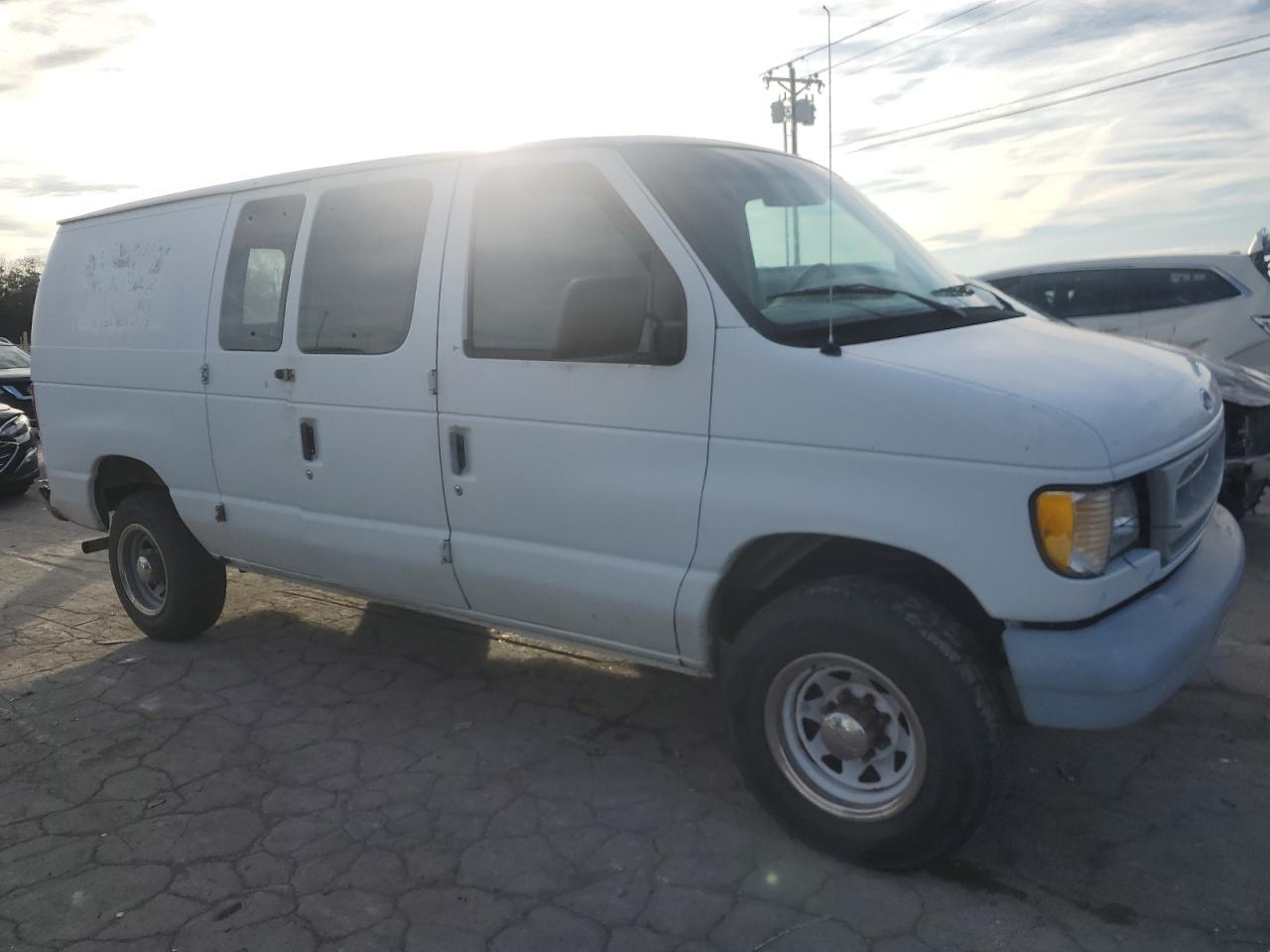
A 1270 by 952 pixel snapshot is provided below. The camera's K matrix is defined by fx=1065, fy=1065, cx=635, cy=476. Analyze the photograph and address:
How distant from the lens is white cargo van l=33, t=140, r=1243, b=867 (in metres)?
2.83

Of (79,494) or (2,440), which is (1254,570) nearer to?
(79,494)

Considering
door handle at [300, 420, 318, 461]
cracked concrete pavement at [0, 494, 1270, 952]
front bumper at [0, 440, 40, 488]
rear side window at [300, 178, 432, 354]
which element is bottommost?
cracked concrete pavement at [0, 494, 1270, 952]

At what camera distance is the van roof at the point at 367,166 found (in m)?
3.67

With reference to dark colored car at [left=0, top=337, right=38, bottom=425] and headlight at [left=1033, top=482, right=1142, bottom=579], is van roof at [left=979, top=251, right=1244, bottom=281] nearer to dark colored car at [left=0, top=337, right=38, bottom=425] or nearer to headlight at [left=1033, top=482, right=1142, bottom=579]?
headlight at [left=1033, top=482, right=1142, bottom=579]

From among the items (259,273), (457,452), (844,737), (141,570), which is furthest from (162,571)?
(844,737)

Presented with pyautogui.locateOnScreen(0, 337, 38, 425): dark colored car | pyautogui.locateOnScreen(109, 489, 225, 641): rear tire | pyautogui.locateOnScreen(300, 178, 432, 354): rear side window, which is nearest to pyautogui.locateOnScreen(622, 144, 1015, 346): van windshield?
pyautogui.locateOnScreen(300, 178, 432, 354): rear side window

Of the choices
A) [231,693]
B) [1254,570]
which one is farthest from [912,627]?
[1254,570]

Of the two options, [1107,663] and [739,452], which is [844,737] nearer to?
[1107,663]

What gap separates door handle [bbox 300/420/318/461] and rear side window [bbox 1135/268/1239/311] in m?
6.94

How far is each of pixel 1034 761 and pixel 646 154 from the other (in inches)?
100

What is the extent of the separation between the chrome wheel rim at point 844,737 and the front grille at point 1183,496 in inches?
33.8

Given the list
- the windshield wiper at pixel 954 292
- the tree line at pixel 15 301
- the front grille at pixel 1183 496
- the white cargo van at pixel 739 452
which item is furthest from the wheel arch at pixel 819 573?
the tree line at pixel 15 301

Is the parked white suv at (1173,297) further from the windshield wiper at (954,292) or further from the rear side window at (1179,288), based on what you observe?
the windshield wiper at (954,292)

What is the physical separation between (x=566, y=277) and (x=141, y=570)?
11.0 ft
